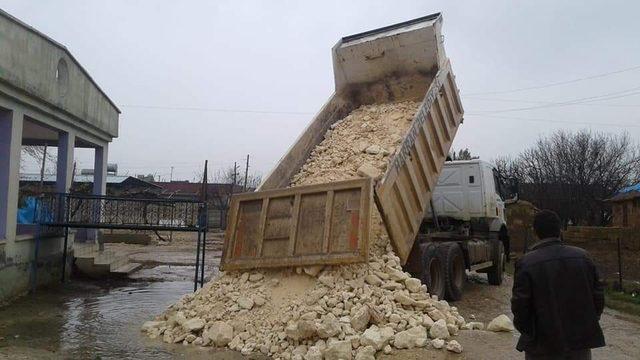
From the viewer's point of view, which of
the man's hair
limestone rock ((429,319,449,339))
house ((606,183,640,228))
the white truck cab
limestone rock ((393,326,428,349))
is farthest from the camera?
house ((606,183,640,228))

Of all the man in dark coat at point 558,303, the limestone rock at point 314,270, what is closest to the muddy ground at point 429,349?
the limestone rock at point 314,270

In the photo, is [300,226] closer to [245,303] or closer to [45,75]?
[245,303]

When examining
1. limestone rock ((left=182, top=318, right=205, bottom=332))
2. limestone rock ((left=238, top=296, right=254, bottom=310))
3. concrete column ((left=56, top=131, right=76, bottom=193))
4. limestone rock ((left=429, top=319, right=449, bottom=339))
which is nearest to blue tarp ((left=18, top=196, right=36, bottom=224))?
concrete column ((left=56, top=131, right=76, bottom=193))

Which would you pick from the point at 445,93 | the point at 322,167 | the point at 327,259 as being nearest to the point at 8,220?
the point at 322,167

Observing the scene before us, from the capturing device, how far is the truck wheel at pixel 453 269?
9.90 meters

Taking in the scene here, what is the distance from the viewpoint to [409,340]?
5906mm

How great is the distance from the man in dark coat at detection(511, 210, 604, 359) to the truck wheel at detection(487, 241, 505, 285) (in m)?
9.85

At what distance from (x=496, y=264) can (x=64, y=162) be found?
1111 cm

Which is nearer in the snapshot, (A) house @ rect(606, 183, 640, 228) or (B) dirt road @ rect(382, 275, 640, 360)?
(B) dirt road @ rect(382, 275, 640, 360)

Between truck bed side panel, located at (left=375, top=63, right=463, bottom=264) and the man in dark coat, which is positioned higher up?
truck bed side panel, located at (left=375, top=63, right=463, bottom=264)

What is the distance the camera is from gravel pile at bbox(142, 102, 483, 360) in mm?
5918

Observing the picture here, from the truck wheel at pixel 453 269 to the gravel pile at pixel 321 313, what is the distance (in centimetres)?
273

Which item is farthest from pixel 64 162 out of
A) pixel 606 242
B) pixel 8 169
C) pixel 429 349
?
pixel 606 242

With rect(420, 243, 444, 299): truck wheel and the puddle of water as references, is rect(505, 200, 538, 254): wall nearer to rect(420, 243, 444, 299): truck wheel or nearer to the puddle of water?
rect(420, 243, 444, 299): truck wheel
